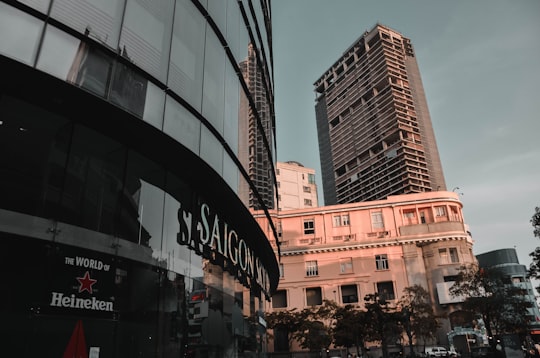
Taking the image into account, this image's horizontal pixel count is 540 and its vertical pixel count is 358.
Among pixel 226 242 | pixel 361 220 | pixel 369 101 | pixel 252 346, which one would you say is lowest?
pixel 252 346

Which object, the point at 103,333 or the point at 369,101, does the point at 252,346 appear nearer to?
the point at 103,333

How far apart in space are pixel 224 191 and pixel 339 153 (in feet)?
478

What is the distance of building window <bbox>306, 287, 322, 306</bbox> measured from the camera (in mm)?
59656

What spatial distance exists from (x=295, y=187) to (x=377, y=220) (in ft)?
161

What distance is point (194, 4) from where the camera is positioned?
1419 cm

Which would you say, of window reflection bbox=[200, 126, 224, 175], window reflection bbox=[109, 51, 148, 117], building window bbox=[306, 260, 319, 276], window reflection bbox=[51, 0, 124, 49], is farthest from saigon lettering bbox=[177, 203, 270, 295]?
building window bbox=[306, 260, 319, 276]

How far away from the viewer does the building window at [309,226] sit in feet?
209

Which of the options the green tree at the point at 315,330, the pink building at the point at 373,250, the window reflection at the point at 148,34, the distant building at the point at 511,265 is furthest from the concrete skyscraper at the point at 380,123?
the window reflection at the point at 148,34

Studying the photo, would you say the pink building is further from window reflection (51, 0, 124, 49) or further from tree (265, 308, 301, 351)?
window reflection (51, 0, 124, 49)

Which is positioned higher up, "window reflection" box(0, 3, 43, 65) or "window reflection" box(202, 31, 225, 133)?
"window reflection" box(202, 31, 225, 133)

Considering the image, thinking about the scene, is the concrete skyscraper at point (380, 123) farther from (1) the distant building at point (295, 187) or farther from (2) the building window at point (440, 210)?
(2) the building window at point (440, 210)

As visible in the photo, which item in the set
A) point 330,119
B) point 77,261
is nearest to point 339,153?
point 330,119

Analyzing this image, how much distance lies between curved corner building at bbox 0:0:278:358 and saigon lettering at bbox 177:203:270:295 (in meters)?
Answer: 0.07

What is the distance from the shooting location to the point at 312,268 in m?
61.1
